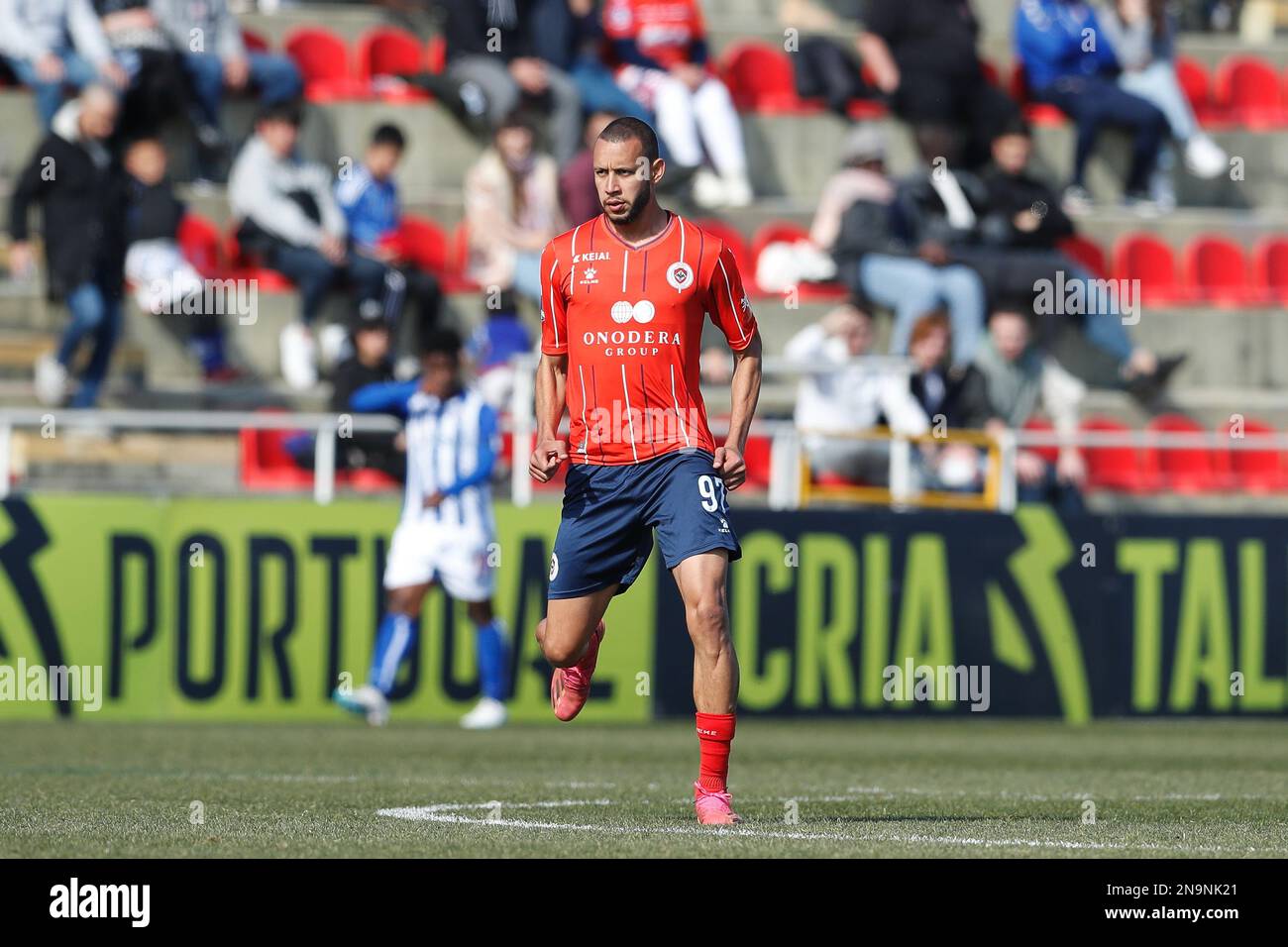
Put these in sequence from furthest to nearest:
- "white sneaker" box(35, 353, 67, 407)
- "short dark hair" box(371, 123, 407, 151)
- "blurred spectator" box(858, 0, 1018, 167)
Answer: "blurred spectator" box(858, 0, 1018, 167)
"short dark hair" box(371, 123, 407, 151)
"white sneaker" box(35, 353, 67, 407)

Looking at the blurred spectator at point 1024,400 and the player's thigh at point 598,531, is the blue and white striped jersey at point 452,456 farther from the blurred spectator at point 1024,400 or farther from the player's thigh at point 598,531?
the player's thigh at point 598,531

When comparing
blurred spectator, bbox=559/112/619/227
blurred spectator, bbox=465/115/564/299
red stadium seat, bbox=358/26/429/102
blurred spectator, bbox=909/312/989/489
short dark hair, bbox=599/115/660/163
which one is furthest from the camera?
red stadium seat, bbox=358/26/429/102

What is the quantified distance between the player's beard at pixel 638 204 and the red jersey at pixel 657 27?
1197cm

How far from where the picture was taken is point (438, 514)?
46.1 ft

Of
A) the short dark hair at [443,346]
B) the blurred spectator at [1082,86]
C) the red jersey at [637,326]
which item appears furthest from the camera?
the blurred spectator at [1082,86]

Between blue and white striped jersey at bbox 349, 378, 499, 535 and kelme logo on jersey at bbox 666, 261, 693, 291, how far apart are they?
6062 mm

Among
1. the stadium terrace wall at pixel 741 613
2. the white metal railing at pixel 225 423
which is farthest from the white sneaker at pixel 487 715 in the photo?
the white metal railing at pixel 225 423

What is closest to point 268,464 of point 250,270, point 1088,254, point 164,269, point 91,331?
point 91,331

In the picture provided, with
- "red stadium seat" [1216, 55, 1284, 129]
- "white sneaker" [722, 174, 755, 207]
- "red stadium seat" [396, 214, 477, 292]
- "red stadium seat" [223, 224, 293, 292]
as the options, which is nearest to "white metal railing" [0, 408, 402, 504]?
"red stadium seat" [223, 224, 293, 292]

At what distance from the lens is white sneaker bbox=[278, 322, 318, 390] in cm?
1688

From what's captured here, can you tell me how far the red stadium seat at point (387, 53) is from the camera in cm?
2002

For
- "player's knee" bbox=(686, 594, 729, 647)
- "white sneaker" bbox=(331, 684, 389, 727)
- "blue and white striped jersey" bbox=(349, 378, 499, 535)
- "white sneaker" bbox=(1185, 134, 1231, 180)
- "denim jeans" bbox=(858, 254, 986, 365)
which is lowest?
"white sneaker" bbox=(331, 684, 389, 727)

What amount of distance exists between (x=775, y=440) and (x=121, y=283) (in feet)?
15.1

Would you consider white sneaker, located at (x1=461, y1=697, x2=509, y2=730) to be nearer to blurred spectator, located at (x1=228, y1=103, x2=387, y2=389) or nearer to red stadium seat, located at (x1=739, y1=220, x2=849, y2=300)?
blurred spectator, located at (x1=228, y1=103, x2=387, y2=389)
